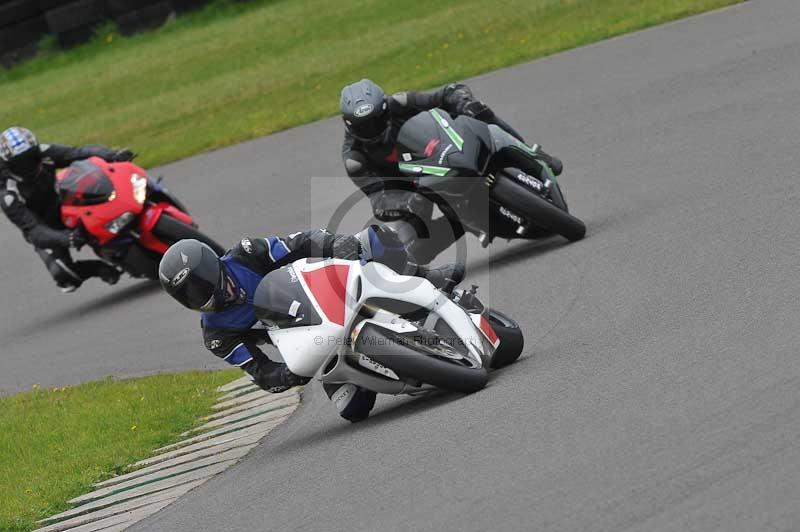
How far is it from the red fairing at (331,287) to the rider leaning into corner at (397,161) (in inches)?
127

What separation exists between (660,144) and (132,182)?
4909 mm

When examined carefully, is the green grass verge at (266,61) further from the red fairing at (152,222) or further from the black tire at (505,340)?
the black tire at (505,340)

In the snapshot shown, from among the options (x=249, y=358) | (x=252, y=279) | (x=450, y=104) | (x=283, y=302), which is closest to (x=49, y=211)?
(x=450, y=104)

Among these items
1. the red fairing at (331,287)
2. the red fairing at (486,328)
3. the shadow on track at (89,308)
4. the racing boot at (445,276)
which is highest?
the red fairing at (331,287)

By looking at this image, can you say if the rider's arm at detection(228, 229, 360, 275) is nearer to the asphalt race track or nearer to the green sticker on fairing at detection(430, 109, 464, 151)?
the asphalt race track

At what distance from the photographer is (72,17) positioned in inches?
1088

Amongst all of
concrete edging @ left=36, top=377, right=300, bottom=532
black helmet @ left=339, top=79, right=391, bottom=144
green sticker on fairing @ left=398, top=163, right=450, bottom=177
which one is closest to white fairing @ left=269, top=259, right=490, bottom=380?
concrete edging @ left=36, top=377, right=300, bottom=532

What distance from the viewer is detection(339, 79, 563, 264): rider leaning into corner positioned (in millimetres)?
10547

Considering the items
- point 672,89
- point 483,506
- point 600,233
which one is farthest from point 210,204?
point 483,506

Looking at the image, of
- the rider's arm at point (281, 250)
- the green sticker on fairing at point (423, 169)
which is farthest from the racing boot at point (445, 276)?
the green sticker on fairing at point (423, 169)

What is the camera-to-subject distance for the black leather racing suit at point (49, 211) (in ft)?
44.5

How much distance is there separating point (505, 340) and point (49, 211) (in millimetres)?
7305

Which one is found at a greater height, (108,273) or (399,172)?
(399,172)

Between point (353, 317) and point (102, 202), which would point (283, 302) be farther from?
point (102, 202)
